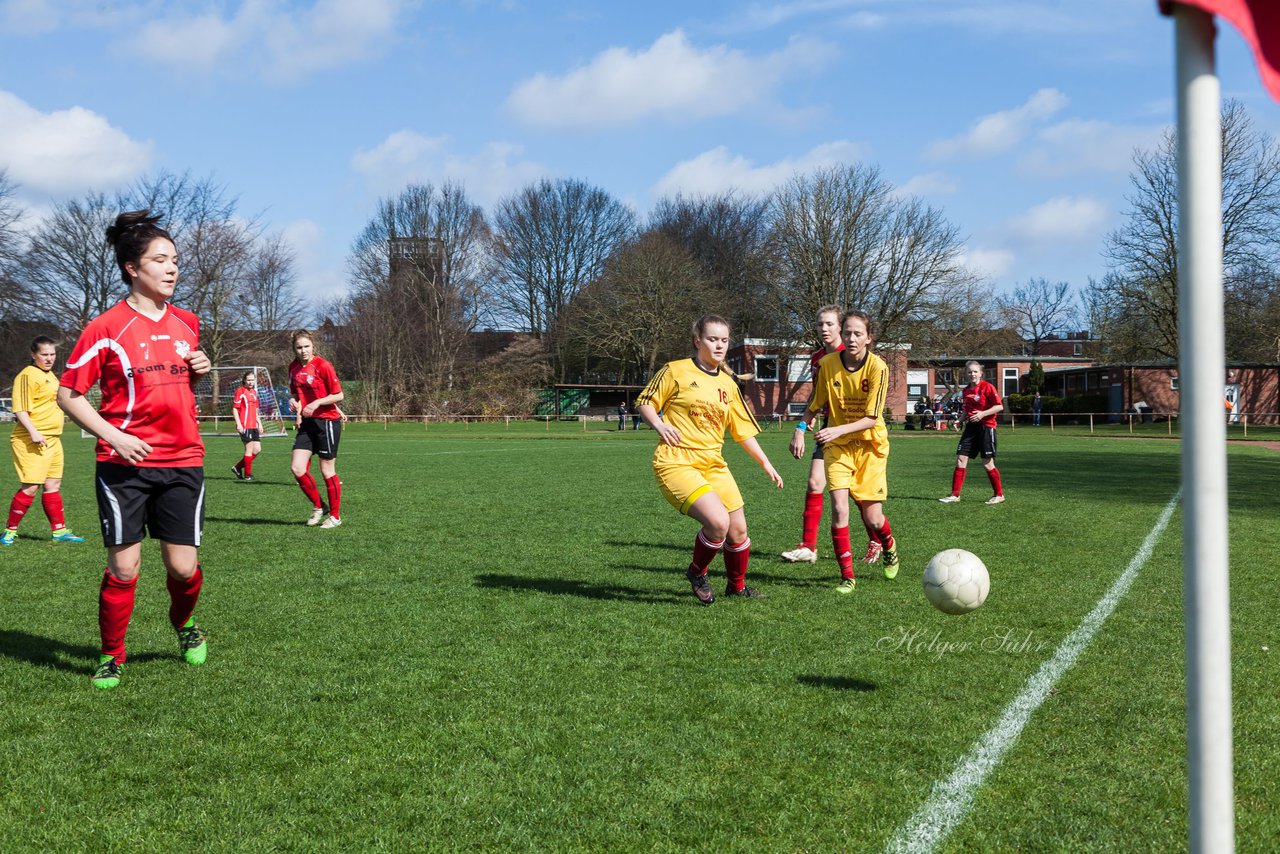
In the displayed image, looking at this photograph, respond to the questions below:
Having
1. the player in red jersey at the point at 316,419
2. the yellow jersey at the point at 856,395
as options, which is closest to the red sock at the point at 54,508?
the player in red jersey at the point at 316,419

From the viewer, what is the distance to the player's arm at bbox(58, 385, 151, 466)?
4384 mm

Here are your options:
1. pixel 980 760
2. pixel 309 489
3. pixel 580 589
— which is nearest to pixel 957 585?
pixel 980 760

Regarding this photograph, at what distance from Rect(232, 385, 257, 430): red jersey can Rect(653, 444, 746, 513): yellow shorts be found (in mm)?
12543

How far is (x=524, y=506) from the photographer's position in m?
12.8

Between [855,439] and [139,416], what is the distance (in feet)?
16.2

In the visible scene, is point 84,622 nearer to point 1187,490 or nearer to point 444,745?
point 444,745

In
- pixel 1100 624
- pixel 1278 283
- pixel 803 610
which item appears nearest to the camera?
pixel 1100 624

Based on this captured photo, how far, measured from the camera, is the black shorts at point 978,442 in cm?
1321

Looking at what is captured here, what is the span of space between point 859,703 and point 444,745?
6.00 feet

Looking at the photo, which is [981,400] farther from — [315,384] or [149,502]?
[149,502]

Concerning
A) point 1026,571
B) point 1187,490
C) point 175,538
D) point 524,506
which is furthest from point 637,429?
point 1187,490

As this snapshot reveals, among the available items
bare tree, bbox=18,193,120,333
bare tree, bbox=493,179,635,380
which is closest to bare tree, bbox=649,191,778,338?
bare tree, bbox=493,179,635,380

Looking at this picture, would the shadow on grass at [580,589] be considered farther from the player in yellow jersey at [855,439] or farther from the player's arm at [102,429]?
the player's arm at [102,429]

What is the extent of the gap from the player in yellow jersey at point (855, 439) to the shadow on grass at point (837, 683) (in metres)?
2.40
